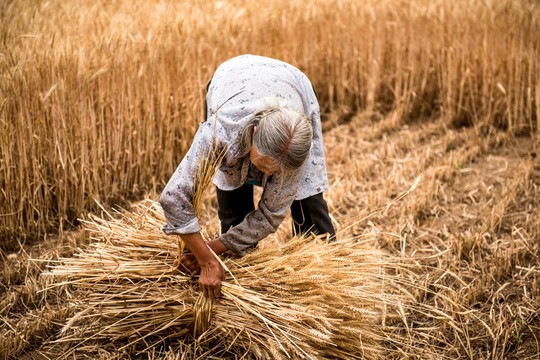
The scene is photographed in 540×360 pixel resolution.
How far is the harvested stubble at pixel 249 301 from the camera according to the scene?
1.65 m

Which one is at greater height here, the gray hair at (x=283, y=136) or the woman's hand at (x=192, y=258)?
the gray hair at (x=283, y=136)

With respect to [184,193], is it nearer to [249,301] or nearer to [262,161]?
[262,161]

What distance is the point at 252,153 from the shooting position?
152 centimetres

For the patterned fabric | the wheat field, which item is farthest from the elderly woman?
the wheat field

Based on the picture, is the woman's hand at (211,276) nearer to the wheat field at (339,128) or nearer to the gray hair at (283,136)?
the wheat field at (339,128)

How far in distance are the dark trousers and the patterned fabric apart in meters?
0.11

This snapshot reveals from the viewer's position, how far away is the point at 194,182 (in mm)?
1574

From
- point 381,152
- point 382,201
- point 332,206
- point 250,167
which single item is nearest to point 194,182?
point 250,167

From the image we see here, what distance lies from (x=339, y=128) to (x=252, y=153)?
107 inches

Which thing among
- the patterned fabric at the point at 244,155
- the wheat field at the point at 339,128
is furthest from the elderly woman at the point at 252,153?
the wheat field at the point at 339,128

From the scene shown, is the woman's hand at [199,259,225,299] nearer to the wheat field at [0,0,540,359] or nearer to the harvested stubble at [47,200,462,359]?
the harvested stubble at [47,200,462,359]

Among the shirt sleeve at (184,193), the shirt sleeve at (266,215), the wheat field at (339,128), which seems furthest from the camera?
the wheat field at (339,128)

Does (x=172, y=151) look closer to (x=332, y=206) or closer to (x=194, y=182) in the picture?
(x=332, y=206)

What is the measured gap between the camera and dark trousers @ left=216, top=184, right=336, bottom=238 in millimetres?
2012
